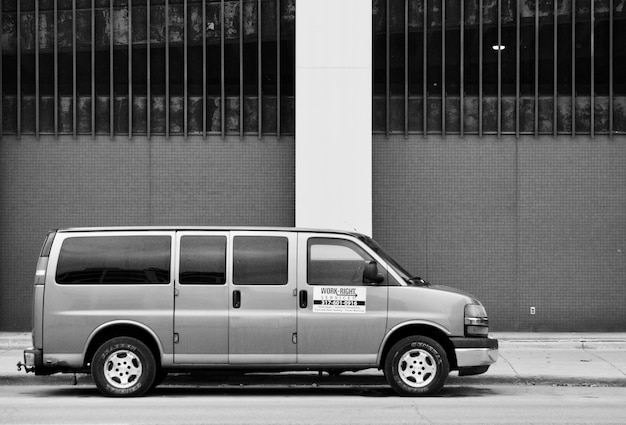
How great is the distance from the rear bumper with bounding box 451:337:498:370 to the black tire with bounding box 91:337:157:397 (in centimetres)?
357

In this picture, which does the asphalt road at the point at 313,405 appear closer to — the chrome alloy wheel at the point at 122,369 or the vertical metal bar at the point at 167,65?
the chrome alloy wheel at the point at 122,369

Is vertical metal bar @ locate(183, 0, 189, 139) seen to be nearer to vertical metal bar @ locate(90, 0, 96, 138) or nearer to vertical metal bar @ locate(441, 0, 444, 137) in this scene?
vertical metal bar @ locate(90, 0, 96, 138)

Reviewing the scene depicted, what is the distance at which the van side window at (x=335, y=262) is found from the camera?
1329 centimetres

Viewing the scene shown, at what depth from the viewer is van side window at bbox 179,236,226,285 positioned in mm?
13297

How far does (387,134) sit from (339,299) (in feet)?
27.4

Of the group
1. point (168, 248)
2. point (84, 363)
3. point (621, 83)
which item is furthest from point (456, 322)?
point (621, 83)

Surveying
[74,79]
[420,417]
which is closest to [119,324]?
[420,417]

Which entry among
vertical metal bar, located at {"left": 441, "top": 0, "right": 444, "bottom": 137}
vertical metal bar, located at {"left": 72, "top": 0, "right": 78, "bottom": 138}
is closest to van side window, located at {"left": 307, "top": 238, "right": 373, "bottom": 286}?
vertical metal bar, located at {"left": 441, "top": 0, "right": 444, "bottom": 137}

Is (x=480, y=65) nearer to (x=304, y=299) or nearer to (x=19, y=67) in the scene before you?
(x=19, y=67)

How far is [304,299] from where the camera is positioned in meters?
13.2

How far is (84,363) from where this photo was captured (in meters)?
13.3

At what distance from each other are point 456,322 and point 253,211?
852 centimetres

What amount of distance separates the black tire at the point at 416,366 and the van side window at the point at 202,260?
2216 millimetres

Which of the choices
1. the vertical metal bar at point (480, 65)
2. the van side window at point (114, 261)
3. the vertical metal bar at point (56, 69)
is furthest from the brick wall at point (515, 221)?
the van side window at point (114, 261)
